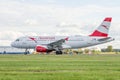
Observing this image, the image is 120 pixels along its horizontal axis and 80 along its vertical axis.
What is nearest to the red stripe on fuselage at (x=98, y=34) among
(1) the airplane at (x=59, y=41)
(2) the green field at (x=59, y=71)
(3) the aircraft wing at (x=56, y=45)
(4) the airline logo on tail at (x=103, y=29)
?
(4) the airline logo on tail at (x=103, y=29)

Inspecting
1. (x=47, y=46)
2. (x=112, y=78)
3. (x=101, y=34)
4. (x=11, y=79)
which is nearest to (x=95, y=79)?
(x=112, y=78)

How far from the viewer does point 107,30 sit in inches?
3627

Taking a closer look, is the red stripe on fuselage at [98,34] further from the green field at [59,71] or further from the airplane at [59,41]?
the green field at [59,71]

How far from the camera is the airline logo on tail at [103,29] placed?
90562 millimetres

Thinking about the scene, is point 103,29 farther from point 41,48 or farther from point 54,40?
point 41,48

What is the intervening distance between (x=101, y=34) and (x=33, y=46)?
654 inches

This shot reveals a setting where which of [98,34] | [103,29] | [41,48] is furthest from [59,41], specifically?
[103,29]

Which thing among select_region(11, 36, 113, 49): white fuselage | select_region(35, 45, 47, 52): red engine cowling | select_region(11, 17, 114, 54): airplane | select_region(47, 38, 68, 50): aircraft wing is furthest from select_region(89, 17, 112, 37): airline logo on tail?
select_region(35, 45, 47, 52): red engine cowling

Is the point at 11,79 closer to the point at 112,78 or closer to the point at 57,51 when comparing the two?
the point at 112,78

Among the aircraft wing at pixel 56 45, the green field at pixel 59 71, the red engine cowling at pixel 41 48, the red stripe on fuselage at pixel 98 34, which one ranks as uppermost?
the red stripe on fuselage at pixel 98 34

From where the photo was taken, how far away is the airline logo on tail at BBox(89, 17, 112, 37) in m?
Result: 90.6

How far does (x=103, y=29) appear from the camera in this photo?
91750 mm

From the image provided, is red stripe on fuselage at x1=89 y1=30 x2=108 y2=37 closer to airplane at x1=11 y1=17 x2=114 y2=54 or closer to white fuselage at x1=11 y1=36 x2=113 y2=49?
airplane at x1=11 y1=17 x2=114 y2=54

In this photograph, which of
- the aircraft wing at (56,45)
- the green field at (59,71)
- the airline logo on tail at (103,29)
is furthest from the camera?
the airline logo on tail at (103,29)
